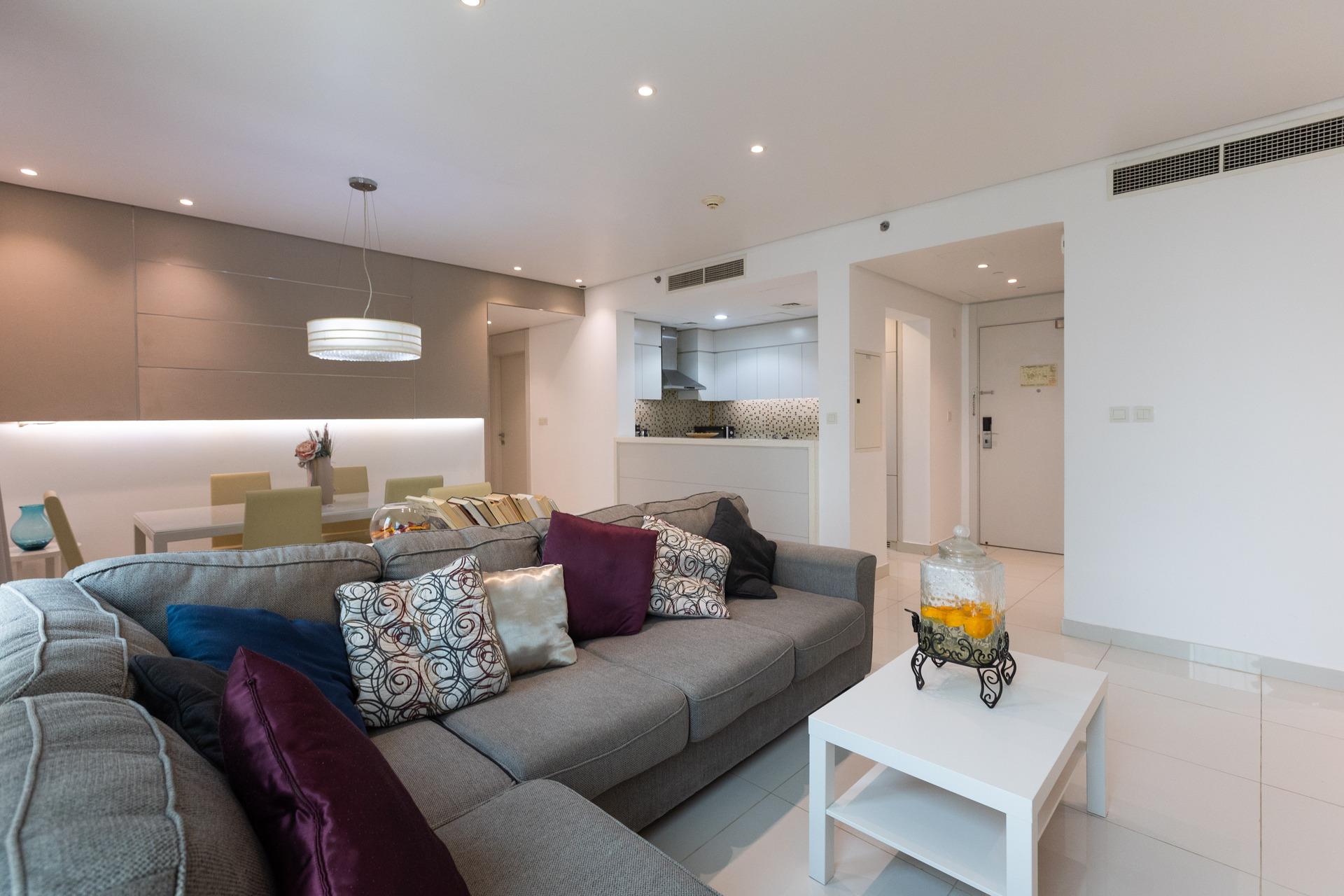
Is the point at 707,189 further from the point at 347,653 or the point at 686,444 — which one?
the point at 347,653

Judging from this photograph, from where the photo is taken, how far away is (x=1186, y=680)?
3076 millimetres

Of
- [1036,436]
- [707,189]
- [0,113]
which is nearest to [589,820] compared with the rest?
[707,189]

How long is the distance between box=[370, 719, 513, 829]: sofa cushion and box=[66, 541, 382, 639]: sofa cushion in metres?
0.43

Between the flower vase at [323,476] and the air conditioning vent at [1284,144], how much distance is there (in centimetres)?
526

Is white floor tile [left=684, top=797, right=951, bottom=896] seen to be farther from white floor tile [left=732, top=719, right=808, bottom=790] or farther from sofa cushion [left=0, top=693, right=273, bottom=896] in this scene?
sofa cushion [left=0, top=693, right=273, bottom=896]

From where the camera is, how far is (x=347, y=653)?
171 centimetres

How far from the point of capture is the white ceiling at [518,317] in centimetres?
651

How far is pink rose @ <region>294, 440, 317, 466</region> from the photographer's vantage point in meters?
3.96

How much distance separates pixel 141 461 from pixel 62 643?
176 inches

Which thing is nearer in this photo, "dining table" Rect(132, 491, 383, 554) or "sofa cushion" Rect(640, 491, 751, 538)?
"sofa cushion" Rect(640, 491, 751, 538)

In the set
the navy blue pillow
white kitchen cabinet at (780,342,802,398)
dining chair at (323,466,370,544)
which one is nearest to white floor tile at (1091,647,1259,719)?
the navy blue pillow

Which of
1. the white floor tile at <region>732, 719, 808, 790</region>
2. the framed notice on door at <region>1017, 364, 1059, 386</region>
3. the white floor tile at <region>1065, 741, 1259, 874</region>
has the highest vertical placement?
the framed notice on door at <region>1017, 364, 1059, 386</region>

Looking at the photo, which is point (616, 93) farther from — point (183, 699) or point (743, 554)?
point (183, 699)

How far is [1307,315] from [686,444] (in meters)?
4.06
